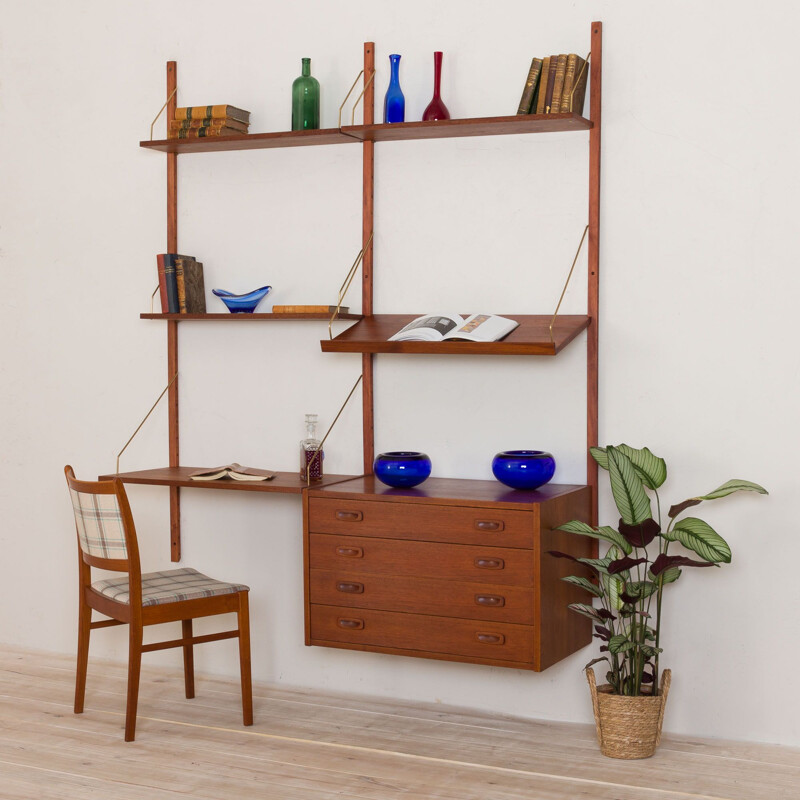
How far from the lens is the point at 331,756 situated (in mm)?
3383

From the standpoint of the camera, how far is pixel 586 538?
3609mm

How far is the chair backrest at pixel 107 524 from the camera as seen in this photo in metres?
3.46

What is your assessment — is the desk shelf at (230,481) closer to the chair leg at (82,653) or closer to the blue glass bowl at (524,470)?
the chair leg at (82,653)

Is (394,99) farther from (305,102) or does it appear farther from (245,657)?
(245,657)

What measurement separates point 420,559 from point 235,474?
81 cm

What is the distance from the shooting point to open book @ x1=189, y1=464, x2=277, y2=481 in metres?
3.85

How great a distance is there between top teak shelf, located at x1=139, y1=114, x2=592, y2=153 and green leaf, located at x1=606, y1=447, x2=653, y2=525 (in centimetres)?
109

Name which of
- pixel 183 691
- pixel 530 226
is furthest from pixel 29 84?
pixel 183 691

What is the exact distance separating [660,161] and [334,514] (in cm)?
155

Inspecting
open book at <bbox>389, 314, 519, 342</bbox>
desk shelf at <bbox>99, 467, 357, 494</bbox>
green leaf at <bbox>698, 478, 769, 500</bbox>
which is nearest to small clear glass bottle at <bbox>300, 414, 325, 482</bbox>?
desk shelf at <bbox>99, 467, 357, 494</bbox>

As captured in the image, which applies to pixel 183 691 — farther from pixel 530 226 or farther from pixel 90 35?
pixel 90 35

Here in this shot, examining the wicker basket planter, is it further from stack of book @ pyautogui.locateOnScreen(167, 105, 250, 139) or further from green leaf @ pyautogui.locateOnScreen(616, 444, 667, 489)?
stack of book @ pyautogui.locateOnScreen(167, 105, 250, 139)

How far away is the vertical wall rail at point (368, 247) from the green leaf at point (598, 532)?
90cm

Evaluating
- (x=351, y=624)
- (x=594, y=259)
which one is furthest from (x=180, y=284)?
(x=594, y=259)
